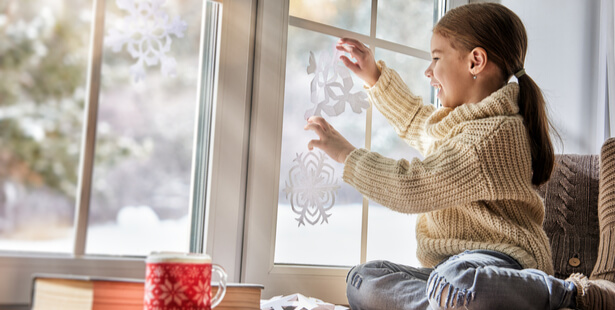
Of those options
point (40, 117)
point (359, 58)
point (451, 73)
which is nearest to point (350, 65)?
point (359, 58)

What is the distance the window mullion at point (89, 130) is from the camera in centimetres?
112

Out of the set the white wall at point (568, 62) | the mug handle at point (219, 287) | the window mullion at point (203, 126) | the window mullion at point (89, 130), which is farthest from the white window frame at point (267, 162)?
the white wall at point (568, 62)

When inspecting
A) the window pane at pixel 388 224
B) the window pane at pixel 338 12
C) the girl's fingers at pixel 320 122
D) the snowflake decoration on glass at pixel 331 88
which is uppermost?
the window pane at pixel 338 12

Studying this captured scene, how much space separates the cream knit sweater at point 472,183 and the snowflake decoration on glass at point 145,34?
1.58 ft

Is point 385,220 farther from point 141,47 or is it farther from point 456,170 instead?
point 141,47

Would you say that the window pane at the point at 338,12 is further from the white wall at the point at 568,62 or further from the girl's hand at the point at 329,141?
the white wall at the point at 568,62

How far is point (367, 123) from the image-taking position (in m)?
1.53

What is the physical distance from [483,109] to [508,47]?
225mm

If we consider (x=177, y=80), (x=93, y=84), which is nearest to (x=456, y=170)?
(x=177, y=80)

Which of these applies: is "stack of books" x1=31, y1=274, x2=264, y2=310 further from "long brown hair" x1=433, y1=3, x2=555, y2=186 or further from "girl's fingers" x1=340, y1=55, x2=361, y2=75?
"long brown hair" x1=433, y1=3, x2=555, y2=186

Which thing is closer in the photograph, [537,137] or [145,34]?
[145,34]

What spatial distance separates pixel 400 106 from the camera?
1.48 meters

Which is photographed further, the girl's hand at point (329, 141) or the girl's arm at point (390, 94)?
the girl's arm at point (390, 94)

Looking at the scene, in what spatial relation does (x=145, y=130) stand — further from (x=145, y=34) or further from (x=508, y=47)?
(x=508, y=47)
